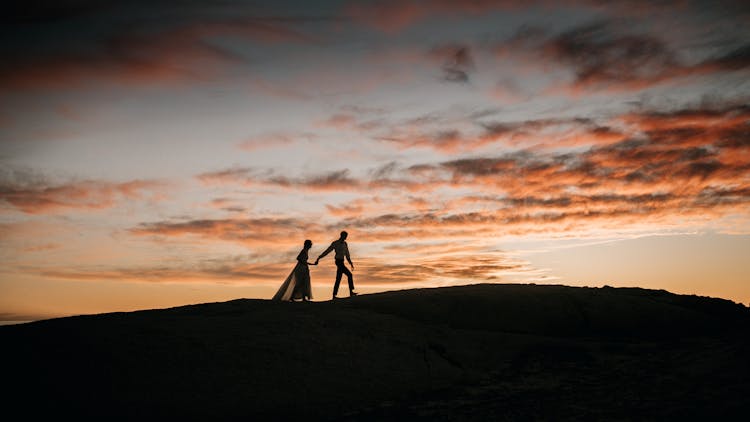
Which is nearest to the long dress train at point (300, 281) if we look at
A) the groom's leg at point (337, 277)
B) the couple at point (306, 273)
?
the couple at point (306, 273)

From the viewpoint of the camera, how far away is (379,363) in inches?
409

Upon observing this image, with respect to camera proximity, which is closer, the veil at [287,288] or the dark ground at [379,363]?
the dark ground at [379,363]

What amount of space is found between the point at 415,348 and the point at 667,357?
4.91m

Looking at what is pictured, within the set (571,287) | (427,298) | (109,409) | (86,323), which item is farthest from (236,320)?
(571,287)

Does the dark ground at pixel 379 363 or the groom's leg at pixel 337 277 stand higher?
the groom's leg at pixel 337 277

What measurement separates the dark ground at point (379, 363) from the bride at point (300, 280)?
2510 mm

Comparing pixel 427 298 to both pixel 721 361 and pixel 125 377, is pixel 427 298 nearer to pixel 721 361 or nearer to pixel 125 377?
pixel 721 361

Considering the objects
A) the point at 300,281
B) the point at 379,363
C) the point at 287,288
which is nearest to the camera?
the point at 379,363

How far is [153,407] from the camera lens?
27.3 ft

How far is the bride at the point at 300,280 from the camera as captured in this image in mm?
16395

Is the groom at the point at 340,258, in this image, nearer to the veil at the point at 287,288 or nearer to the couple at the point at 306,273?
the couple at the point at 306,273

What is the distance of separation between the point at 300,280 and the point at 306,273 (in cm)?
28

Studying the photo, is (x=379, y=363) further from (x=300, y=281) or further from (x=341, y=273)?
(x=300, y=281)

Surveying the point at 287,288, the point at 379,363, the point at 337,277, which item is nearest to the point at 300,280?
the point at 287,288
